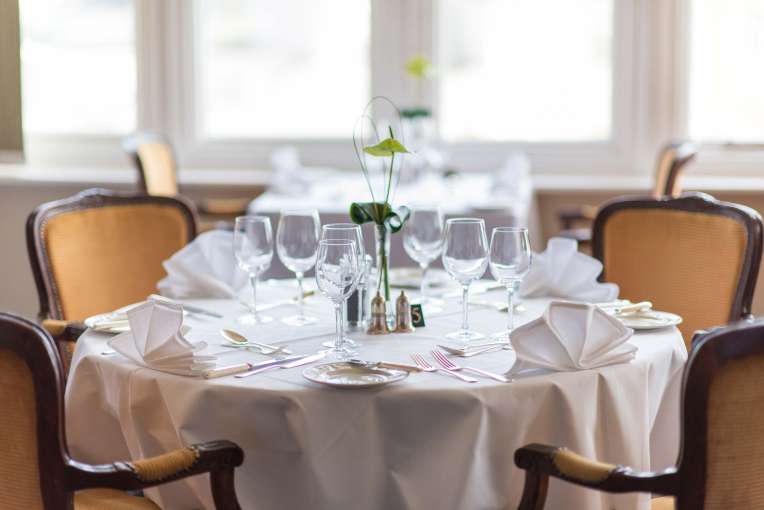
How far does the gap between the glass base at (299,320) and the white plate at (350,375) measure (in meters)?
0.38

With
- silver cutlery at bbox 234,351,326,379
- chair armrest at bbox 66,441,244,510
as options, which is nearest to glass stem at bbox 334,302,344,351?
silver cutlery at bbox 234,351,326,379

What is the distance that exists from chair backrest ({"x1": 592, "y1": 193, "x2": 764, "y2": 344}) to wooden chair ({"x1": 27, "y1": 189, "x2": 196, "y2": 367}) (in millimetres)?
1191

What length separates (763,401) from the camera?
1432mm

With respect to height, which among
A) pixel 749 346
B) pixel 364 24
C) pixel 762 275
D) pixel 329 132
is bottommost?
pixel 762 275

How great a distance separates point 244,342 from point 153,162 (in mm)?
2669

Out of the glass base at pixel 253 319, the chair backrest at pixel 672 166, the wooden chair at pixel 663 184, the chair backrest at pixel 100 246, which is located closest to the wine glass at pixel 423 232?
the glass base at pixel 253 319

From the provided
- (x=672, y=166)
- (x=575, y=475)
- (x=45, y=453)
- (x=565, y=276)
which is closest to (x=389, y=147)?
(x=565, y=276)

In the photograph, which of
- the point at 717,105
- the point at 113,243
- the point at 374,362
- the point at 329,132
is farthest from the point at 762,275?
the point at 374,362

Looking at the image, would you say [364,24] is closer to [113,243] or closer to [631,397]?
[113,243]

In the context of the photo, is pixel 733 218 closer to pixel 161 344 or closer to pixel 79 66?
pixel 161 344

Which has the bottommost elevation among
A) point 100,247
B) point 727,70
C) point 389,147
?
point 100,247

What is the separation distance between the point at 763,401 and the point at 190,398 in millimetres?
865

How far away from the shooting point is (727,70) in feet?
16.0

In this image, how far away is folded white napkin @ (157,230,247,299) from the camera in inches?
93.4
